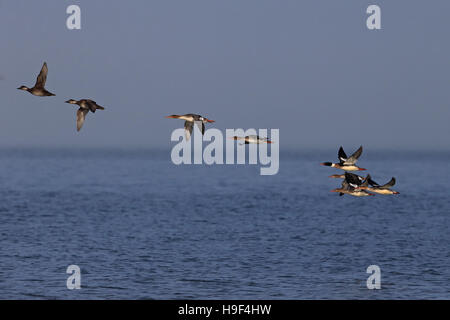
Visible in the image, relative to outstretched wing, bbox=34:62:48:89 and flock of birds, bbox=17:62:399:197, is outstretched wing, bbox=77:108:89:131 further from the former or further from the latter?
outstretched wing, bbox=34:62:48:89

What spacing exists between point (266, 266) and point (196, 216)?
3280cm

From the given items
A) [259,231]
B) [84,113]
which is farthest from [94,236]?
[84,113]

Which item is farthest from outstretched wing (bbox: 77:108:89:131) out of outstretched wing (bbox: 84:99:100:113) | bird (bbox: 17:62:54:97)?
bird (bbox: 17:62:54:97)

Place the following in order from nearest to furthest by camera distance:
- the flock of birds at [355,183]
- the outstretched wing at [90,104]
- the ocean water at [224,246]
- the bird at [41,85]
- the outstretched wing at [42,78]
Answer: the outstretched wing at [90,104] → the flock of birds at [355,183] → the bird at [41,85] → the outstretched wing at [42,78] → the ocean water at [224,246]

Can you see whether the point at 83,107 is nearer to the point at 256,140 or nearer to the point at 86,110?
the point at 86,110

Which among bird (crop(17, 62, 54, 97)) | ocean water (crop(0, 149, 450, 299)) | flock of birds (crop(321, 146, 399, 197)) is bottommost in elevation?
ocean water (crop(0, 149, 450, 299))

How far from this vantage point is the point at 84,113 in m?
28.5

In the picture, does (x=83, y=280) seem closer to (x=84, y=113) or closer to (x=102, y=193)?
(x=84, y=113)

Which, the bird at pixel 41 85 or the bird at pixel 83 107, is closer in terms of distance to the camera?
the bird at pixel 83 107

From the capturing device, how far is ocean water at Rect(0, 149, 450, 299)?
40.2 m

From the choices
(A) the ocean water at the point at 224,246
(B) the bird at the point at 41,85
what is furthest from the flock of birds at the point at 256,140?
(A) the ocean water at the point at 224,246

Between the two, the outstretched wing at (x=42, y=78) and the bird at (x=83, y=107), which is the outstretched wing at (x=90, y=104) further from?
the outstretched wing at (x=42, y=78)

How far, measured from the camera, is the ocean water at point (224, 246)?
132 ft

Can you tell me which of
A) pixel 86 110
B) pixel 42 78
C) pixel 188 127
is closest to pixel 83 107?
pixel 86 110
